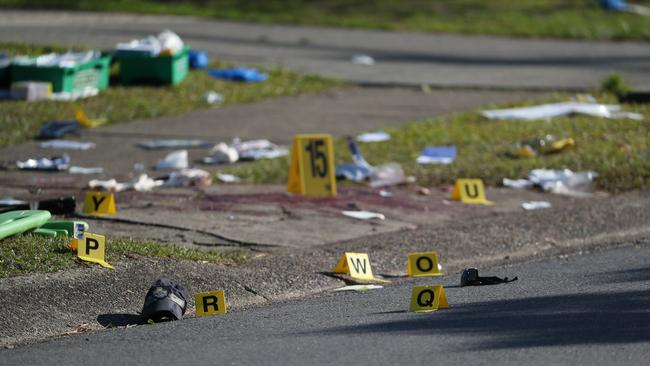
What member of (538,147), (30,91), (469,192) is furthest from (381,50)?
Answer: (469,192)

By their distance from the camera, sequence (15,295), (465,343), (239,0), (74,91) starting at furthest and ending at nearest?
(239,0), (74,91), (15,295), (465,343)

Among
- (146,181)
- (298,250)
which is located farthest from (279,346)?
(146,181)

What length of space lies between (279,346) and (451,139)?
22.9 ft

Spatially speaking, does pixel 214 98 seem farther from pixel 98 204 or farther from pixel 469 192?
pixel 98 204

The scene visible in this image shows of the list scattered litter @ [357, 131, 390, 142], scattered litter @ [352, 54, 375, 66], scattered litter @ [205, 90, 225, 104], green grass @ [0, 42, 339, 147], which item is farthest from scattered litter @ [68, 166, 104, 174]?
scattered litter @ [352, 54, 375, 66]

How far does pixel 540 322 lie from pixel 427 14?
18.4 m

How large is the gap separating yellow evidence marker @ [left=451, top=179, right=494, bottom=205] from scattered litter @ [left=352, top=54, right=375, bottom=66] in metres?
8.06

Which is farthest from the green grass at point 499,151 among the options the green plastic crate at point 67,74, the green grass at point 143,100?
the green plastic crate at point 67,74

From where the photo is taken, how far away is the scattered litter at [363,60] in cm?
1848

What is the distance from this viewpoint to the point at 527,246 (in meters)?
9.08

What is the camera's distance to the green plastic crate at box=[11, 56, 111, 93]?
47.2 ft

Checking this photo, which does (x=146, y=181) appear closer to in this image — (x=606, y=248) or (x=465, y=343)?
(x=606, y=248)

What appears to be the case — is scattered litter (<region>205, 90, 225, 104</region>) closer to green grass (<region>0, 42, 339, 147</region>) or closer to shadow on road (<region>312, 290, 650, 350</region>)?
green grass (<region>0, 42, 339, 147</region>)

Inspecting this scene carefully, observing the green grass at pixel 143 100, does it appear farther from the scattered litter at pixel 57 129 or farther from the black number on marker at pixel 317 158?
the black number on marker at pixel 317 158
